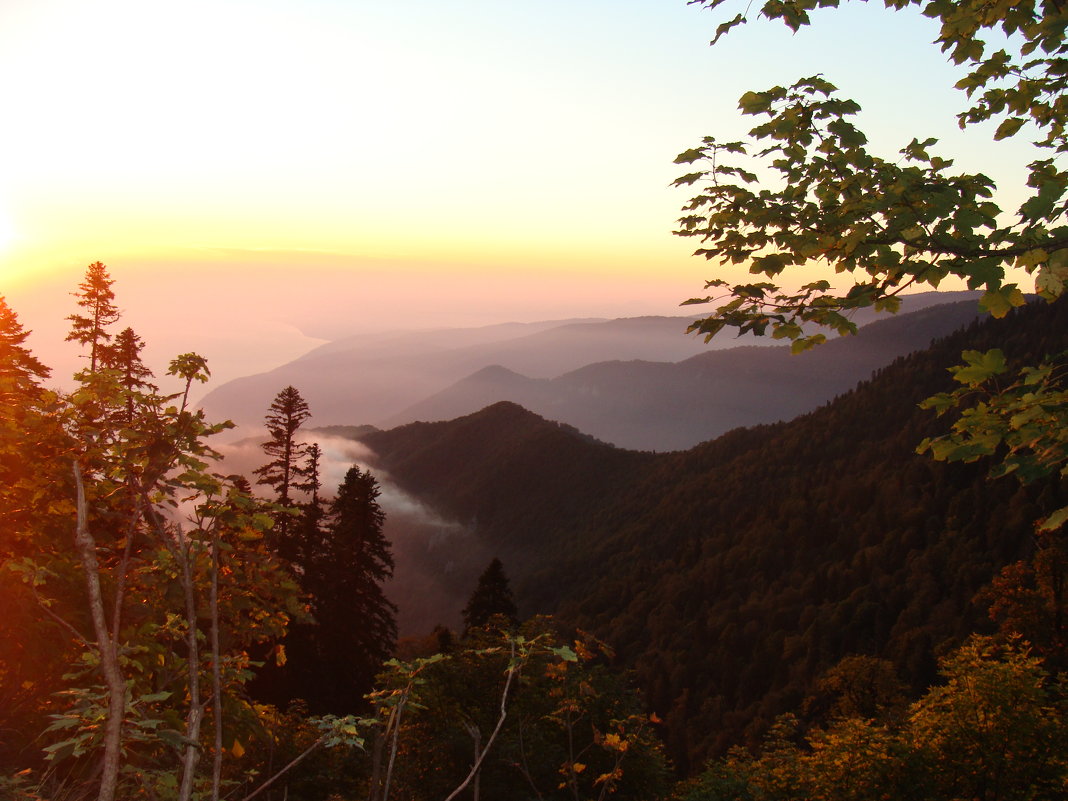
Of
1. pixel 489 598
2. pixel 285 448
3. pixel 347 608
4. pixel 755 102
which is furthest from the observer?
pixel 489 598

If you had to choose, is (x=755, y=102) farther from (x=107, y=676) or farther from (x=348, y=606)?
(x=348, y=606)

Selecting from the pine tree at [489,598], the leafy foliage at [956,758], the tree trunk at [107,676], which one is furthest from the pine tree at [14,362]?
the pine tree at [489,598]

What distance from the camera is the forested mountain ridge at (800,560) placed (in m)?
108

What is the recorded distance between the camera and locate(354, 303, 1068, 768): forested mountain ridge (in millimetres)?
108500

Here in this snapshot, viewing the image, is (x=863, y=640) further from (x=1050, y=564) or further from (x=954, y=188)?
(x=954, y=188)

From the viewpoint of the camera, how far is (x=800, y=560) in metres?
141

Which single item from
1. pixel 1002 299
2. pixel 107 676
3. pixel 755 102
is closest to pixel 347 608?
pixel 107 676

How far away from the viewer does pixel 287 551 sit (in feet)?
101

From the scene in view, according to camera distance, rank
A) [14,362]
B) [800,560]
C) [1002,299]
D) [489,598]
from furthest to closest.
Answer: [800,560] < [489,598] < [14,362] < [1002,299]

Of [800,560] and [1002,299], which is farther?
[800,560]

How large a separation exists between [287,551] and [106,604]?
82.5ft

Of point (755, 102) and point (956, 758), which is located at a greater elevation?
point (755, 102)

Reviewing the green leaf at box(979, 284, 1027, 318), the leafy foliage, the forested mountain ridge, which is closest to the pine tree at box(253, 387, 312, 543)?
the leafy foliage

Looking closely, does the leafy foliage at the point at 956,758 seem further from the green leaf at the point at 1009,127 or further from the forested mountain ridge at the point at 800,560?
the forested mountain ridge at the point at 800,560
